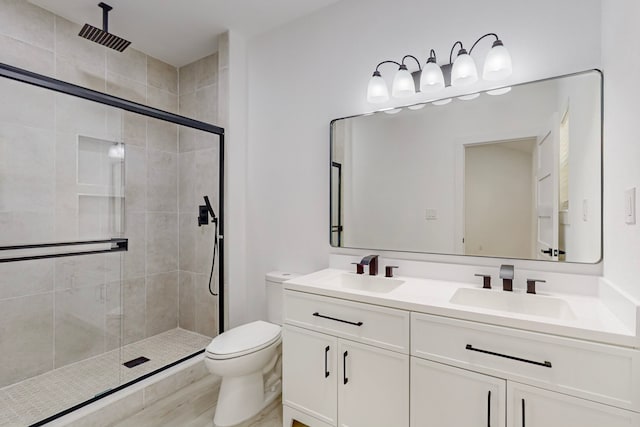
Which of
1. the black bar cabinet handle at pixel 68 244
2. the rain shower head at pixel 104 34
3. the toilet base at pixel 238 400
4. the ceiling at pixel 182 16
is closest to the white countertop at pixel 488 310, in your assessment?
the toilet base at pixel 238 400

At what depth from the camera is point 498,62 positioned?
1554mm

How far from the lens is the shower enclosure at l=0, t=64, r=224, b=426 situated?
1831mm

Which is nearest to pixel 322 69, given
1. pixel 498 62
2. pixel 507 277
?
pixel 498 62

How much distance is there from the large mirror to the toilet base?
40.1 inches

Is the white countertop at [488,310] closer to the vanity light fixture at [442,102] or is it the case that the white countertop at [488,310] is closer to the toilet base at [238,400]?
the toilet base at [238,400]

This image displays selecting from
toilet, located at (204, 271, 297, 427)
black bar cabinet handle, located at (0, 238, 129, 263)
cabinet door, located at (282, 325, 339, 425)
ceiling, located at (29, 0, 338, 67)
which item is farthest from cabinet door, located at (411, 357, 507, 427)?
ceiling, located at (29, 0, 338, 67)

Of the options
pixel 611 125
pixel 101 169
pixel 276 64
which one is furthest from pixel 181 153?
pixel 611 125

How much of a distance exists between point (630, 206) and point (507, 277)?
54cm

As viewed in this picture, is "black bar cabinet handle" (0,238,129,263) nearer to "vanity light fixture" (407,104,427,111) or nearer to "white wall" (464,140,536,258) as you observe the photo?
"vanity light fixture" (407,104,427,111)

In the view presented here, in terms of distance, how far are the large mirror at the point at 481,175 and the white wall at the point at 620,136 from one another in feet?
0.25

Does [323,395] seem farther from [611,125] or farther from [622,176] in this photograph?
[611,125]

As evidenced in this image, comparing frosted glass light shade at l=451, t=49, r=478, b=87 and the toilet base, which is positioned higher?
frosted glass light shade at l=451, t=49, r=478, b=87

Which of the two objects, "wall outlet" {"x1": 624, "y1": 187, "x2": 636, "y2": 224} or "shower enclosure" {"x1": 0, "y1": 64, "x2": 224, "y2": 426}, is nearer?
"wall outlet" {"x1": 624, "y1": 187, "x2": 636, "y2": 224}

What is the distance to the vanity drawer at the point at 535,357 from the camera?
0.99 m
